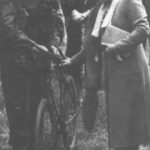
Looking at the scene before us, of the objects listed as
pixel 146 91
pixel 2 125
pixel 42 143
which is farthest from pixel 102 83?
pixel 2 125

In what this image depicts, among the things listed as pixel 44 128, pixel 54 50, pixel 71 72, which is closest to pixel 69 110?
pixel 44 128

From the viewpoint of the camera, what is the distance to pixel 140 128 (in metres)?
7.37

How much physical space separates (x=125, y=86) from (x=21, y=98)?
191 centimetres

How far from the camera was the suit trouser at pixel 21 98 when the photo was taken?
8.73 metres

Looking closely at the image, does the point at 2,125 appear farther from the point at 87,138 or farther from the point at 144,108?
the point at 144,108

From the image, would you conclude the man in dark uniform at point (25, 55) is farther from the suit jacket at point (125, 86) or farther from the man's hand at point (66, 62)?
the suit jacket at point (125, 86)

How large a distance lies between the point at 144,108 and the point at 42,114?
1.42 meters

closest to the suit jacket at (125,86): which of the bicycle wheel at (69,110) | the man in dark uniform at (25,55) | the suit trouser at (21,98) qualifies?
the man in dark uniform at (25,55)

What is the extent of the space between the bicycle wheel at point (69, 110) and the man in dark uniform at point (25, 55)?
38 cm

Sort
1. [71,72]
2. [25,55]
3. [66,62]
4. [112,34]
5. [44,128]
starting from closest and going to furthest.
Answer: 1. [112,34]
2. [66,62]
3. [44,128]
4. [25,55]
5. [71,72]

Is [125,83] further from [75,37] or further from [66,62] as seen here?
[75,37]

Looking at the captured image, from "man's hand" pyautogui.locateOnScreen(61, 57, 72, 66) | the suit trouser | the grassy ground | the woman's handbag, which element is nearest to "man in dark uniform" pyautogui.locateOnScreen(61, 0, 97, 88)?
the grassy ground

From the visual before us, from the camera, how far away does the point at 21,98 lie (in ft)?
29.0

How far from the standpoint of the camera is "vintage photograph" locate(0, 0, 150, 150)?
23.7ft
